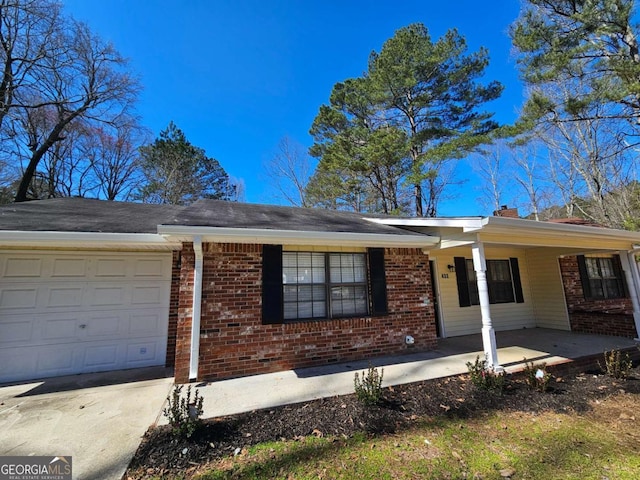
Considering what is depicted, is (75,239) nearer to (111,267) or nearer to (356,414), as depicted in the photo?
(111,267)

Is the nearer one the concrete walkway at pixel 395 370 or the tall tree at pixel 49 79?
the concrete walkway at pixel 395 370

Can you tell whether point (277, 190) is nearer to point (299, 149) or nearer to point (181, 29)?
point (299, 149)

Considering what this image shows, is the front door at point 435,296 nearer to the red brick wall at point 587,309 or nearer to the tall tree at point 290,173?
the red brick wall at point 587,309

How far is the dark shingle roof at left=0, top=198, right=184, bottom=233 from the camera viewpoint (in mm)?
4648

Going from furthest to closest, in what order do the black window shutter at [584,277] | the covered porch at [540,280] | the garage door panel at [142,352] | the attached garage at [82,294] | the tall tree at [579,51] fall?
the tall tree at [579,51] → the black window shutter at [584,277] → the covered porch at [540,280] → the garage door panel at [142,352] → the attached garage at [82,294]

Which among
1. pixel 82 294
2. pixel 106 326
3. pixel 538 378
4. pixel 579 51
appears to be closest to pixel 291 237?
pixel 106 326

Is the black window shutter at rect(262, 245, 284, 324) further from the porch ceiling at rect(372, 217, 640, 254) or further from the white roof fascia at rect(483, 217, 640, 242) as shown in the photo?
the white roof fascia at rect(483, 217, 640, 242)

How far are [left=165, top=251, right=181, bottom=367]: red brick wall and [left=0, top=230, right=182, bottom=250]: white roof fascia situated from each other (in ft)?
3.27

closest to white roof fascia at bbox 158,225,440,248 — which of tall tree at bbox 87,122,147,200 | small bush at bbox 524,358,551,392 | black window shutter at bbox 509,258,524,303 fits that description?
small bush at bbox 524,358,551,392

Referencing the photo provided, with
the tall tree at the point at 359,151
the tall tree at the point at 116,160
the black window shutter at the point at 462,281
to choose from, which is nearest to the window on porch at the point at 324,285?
the black window shutter at the point at 462,281

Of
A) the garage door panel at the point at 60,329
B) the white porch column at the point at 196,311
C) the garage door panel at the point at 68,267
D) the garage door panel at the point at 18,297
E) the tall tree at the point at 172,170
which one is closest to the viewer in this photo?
the white porch column at the point at 196,311

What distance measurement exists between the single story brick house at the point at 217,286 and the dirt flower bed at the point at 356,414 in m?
1.09

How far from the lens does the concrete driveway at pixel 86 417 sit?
2809mm

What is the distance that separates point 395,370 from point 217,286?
11.0 feet
